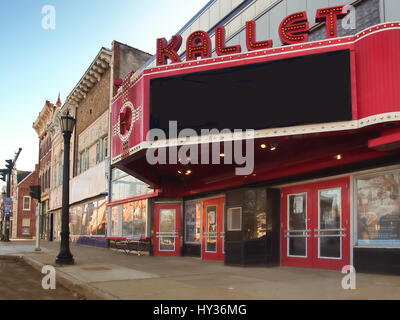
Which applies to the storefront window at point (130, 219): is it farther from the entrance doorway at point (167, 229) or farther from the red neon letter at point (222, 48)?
the red neon letter at point (222, 48)

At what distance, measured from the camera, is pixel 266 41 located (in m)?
11.5

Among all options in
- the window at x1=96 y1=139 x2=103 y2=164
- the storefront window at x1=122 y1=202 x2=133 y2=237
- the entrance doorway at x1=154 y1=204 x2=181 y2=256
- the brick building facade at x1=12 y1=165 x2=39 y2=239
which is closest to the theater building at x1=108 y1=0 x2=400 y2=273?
the entrance doorway at x1=154 y1=204 x2=181 y2=256

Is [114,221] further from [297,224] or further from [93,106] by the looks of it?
[297,224]

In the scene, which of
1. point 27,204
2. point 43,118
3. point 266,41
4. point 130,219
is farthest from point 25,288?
point 27,204

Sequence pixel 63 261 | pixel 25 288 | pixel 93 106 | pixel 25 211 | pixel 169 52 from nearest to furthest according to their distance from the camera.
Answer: pixel 25 288
pixel 169 52
pixel 63 261
pixel 93 106
pixel 25 211

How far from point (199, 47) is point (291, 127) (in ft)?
12.5

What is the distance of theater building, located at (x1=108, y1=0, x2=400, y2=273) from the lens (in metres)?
10.0

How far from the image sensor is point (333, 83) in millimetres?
10156

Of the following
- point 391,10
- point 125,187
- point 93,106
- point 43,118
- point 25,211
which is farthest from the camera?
point 25,211

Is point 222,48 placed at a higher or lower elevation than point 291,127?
higher

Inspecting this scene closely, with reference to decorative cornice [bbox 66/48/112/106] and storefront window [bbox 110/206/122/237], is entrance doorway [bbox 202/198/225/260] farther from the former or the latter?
decorative cornice [bbox 66/48/112/106]

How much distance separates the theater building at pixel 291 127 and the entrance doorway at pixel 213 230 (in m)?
1.85

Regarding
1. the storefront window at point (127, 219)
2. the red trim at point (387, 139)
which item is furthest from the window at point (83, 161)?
the red trim at point (387, 139)

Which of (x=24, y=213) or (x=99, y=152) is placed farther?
(x=24, y=213)
